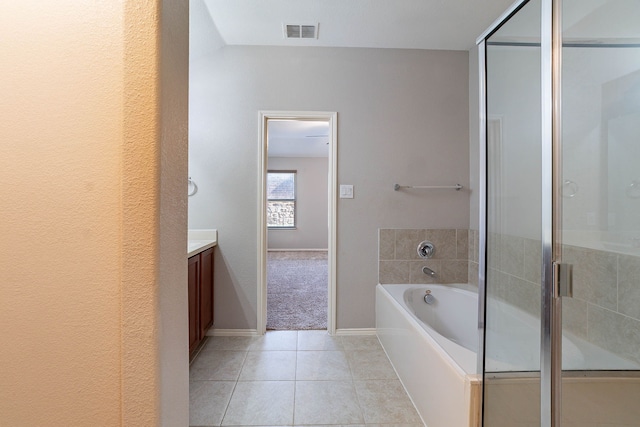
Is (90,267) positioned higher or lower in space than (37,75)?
lower

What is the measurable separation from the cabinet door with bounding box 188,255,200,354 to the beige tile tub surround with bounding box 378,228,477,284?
4.91 feet

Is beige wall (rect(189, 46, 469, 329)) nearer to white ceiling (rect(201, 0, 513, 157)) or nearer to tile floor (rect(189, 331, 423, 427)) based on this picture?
white ceiling (rect(201, 0, 513, 157))

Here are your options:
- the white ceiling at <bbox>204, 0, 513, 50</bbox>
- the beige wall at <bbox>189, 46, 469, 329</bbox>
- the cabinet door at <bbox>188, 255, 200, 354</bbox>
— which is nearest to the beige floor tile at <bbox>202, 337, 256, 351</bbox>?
the beige wall at <bbox>189, 46, 469, 329</bbox>

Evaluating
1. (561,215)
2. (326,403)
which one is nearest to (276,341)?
(326,403)

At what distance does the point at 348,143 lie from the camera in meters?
2.60

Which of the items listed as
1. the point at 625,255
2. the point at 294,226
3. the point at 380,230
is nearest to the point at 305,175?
the point at 294,226

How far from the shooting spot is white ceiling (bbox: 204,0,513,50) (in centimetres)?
205

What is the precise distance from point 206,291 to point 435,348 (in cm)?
175

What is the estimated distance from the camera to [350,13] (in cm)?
213

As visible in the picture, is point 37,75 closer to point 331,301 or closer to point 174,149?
point 174,149

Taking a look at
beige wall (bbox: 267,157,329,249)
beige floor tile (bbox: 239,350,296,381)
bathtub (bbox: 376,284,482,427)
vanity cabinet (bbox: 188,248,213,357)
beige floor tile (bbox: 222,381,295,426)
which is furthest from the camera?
beige wall (bbox: 267,157,329,249)

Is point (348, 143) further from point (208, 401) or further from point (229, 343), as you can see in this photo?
point (208, 401)

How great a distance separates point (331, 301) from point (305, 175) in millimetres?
5237

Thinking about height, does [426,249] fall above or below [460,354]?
above
